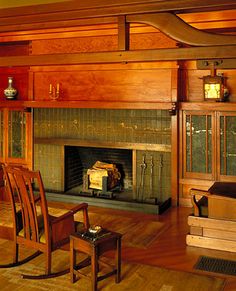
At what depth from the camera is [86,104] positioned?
6277 millimetres

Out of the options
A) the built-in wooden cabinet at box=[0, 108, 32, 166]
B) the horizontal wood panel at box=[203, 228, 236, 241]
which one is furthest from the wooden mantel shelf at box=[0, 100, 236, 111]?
the horizontal wood panel at box=[203, 228, 236, 241]

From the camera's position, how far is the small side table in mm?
3244

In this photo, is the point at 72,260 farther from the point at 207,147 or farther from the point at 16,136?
the point at 16,136

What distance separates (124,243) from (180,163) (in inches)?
77.6

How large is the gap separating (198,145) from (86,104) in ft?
5.90

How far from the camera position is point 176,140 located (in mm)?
6031

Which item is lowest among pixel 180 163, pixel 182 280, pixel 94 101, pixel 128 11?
pixel 182 280

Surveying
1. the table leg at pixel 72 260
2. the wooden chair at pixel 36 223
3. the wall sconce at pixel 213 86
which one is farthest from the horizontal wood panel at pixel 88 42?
the table leg at pixel 72 260

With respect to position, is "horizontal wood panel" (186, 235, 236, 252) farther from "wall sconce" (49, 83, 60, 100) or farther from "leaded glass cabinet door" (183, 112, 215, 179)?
"wall sconce" (49, 83, 60, 100)

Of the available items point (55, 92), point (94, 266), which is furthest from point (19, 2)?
point (55, 92)

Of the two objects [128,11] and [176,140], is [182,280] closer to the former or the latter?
[128,11]

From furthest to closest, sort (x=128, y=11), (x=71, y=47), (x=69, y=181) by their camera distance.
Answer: (x=69, y=181)
(x=71, y=47)
(x=128, y=11)

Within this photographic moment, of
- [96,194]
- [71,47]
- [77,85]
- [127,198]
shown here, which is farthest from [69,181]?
[71,47]

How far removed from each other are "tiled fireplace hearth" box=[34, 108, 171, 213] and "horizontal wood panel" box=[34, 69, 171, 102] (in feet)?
0.72
